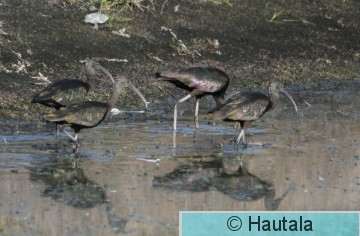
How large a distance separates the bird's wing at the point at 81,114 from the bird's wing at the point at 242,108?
1.27 m

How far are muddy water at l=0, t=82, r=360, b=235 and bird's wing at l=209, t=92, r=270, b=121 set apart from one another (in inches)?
13.5

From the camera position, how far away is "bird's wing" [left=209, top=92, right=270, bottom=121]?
12727 millimetres

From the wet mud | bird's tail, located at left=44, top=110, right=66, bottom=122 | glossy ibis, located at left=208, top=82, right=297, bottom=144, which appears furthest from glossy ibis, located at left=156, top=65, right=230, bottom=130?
bird's tail, located at left=44, top=110, right=66, bottom=122

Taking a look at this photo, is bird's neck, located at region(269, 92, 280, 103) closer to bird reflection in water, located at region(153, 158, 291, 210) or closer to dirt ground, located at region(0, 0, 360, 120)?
bird reflection in water, located at region(153, 158, 291, 210)

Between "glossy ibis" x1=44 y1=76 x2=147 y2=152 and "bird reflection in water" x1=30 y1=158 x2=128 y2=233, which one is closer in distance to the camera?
"bird reflection in water" x1=30 y1=158 x2=128 y2=233

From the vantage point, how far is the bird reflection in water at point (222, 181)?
10570 mm

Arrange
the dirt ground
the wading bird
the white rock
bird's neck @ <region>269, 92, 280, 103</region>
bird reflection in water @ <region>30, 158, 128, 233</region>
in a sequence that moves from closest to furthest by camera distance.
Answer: bird reflection in water @ <region>30, 158, 128, 233</region> → the wading bird → bird's neck @ <region>269, 92, 280, 103</region> → the dirt ground → the white rock

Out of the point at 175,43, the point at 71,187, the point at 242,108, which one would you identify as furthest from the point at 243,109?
the point at 175,43

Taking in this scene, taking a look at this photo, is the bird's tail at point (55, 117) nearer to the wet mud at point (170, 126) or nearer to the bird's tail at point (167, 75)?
the wet mud at point (170, 126)

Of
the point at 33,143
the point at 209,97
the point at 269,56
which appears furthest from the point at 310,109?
the point at 33,143

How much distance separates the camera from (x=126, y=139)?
13.0 meters

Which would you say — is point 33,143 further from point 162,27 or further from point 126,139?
point 162,27

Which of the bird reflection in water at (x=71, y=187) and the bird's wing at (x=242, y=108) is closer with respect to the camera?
the bird reflection in water at (x=71, y=187)

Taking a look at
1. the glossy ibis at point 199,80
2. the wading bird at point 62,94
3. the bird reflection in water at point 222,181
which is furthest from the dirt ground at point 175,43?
the bird reflection in water at point 222,181
